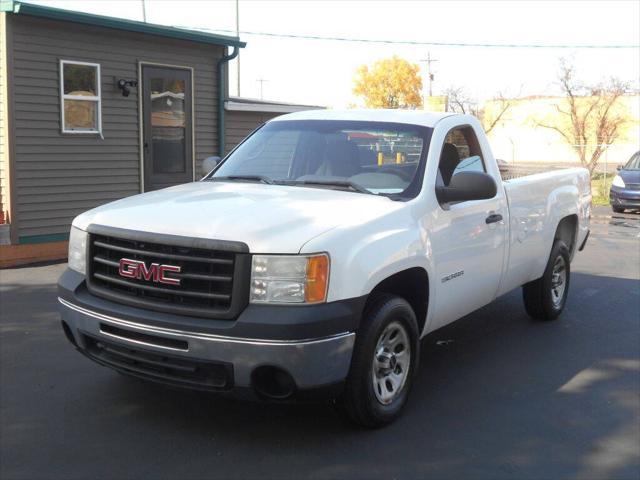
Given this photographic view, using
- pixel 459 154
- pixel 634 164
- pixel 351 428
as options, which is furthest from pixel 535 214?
pixel 634 164

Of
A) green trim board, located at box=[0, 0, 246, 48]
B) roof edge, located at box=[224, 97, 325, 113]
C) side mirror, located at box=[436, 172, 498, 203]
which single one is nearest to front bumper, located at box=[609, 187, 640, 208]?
roof edge, located at box=[224, 97, 325, 113]

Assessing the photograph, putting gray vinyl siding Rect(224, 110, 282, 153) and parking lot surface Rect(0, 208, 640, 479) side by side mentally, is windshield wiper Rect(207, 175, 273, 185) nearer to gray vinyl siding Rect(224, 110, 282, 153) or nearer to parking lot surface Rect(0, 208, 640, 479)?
parking lot surface Rect(0, 208, 640, 479)

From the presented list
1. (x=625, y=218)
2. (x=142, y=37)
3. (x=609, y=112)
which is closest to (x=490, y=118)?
(x=609, y=112)

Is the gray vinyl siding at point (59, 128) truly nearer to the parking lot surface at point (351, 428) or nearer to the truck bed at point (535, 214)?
the parking lot surface at point (351, 428)

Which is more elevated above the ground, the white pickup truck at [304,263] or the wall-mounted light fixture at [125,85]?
the wall-mounted light fixture at [125,85]

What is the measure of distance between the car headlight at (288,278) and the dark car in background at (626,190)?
16.7 meters

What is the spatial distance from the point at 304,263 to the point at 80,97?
8.88 metres

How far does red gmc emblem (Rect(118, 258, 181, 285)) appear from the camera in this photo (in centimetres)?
408

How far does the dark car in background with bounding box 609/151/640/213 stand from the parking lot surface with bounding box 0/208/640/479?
13108 millimetres

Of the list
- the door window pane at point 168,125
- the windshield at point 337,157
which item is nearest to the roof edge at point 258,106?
the door window pane at point 168,125

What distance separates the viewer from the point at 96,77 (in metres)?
11.9

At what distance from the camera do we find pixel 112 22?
11.6 meters

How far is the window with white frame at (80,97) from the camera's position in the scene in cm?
1145

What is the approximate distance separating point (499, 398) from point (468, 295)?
76cm
